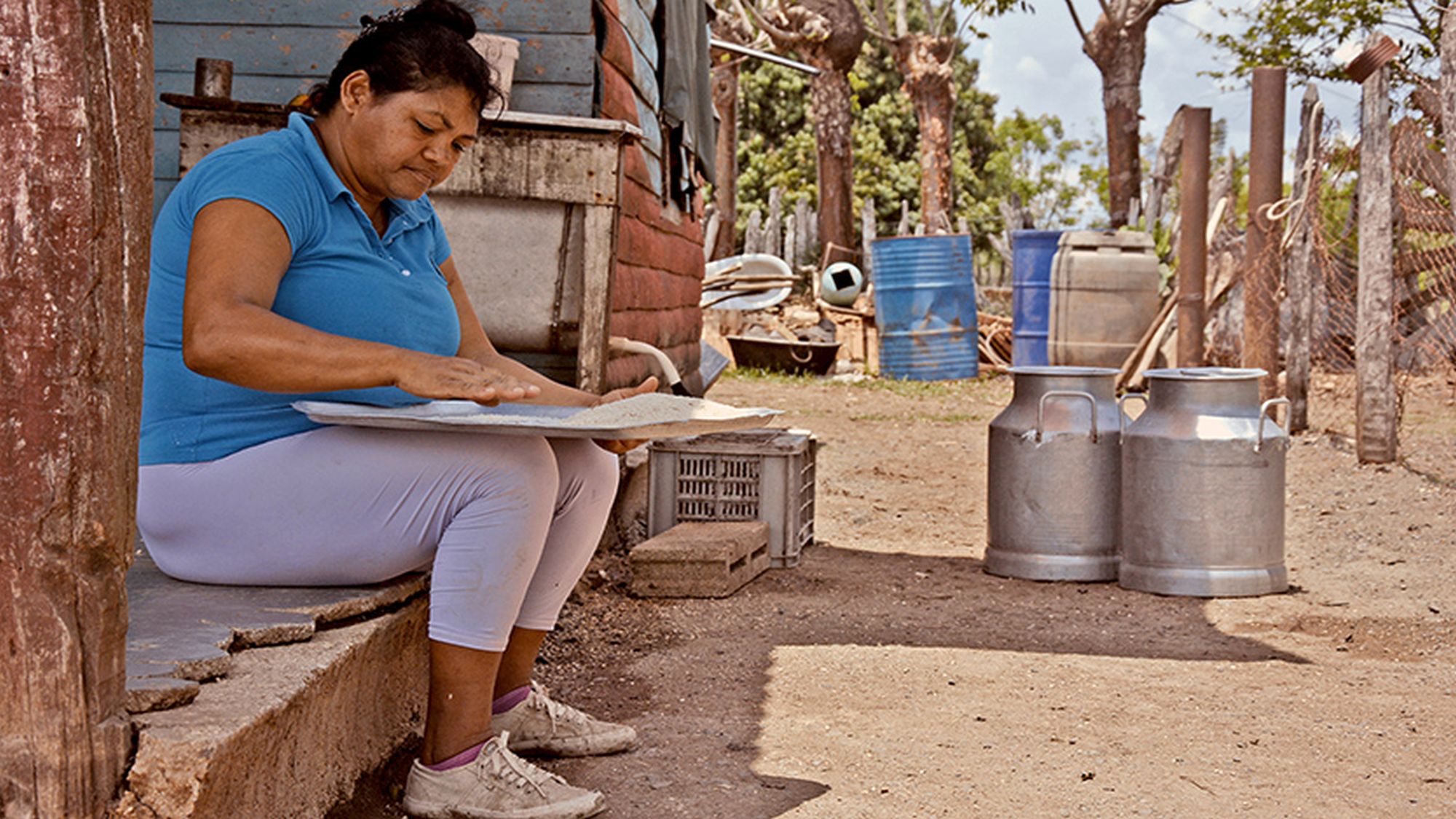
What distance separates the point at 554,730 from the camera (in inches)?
116

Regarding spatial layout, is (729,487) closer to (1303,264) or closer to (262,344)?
(262,344)

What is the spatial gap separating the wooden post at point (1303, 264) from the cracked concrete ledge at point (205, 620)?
7248mm

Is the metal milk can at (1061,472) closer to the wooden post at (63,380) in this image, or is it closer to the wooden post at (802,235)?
the wooden post at (63,380)

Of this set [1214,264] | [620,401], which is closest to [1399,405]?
[1214,264]

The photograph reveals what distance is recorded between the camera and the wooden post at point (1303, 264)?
28.7 ft

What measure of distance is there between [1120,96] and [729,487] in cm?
1416

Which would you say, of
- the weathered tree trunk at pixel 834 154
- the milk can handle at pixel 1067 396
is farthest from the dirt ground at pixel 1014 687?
the weathered tree trunk at pixel 834 154

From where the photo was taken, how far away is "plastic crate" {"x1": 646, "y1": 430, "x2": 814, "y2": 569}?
5.34 metres

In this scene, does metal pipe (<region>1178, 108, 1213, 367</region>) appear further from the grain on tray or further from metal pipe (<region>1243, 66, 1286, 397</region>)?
the grain on tray

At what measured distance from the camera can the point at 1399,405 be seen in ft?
25.6

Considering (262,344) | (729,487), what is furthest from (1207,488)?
(262,344)

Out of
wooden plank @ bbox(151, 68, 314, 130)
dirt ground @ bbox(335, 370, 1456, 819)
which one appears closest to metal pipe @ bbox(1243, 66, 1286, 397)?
dirt ground @ bbox(335, 370, 1456, 819)

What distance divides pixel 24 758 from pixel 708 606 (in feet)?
9.81

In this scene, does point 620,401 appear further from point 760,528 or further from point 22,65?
point 760,528
